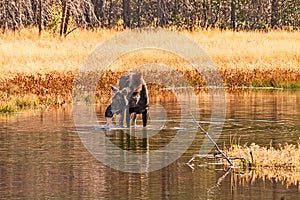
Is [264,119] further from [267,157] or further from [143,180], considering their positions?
[143,180]

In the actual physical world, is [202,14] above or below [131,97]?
above

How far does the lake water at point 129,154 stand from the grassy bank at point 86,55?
8.46ft

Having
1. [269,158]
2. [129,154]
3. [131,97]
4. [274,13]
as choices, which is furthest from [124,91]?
[274,13]

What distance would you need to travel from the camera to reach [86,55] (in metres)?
33.2

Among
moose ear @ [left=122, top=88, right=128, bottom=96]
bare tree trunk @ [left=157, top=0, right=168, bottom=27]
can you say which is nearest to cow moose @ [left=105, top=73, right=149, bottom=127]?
moose ear @ [left=122, top=88, right=128, bottom=96]

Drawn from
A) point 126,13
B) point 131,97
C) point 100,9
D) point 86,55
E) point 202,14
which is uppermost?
point 100,9

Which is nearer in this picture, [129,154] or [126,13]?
[129,154]

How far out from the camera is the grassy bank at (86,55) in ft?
87.0

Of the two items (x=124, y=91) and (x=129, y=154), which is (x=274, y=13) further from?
(x=129, y=154)

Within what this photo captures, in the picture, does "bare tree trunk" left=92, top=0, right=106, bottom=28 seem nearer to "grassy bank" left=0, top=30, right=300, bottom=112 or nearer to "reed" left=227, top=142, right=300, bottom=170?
"grassy bank" left=0, top=30, right=300, bottom=112

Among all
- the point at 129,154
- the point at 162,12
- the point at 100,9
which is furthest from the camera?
the point at 100,9

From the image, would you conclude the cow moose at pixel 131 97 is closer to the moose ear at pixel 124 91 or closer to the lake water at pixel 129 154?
the moose ear at pixel 124 91

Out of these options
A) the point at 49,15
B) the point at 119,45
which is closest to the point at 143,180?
the point at 119,45

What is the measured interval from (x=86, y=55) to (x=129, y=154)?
1727 cm
